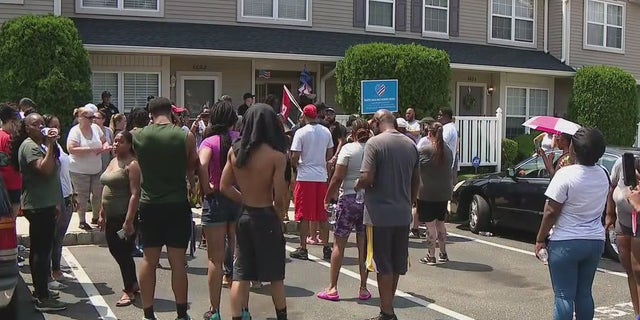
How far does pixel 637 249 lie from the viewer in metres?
5.42

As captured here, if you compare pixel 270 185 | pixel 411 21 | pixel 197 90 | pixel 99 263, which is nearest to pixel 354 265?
pixel 99 263

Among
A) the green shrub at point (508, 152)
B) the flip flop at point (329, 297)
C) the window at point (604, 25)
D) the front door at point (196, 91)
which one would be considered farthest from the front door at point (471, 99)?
the flip flop at point (329, 297)

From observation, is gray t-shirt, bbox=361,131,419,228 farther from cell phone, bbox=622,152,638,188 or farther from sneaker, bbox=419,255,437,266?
sneaker, bbox=419,255,437,266

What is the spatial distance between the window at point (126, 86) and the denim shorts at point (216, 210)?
9.83 m

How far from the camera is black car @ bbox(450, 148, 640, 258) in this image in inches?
385

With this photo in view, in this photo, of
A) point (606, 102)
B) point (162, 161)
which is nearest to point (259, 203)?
point (162, 161)

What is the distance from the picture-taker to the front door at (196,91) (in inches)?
624

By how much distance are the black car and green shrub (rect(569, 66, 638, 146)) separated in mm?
9806

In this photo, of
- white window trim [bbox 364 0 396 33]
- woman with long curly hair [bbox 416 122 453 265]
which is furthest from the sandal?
white window trim [bbox 364 0 396 33]

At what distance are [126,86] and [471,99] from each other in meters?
9.92

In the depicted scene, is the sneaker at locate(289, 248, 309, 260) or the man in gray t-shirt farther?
the sneaker at locate(289, 248, 309, 260)

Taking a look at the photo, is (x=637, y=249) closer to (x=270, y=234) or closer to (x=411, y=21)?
(x=270, y=234)

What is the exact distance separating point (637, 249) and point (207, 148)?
12.1 ft

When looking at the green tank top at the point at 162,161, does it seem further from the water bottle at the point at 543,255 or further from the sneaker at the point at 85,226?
the sneaker at the point at 85,226
